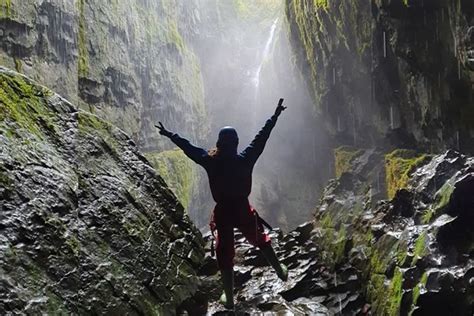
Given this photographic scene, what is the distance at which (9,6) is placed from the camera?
38.2ft

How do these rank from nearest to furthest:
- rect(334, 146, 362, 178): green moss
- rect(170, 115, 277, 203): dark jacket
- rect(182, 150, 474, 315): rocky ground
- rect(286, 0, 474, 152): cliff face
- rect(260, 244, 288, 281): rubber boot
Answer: rect(182, 150, 474, 315): rocky ground, rect(170, 115, 277, 203): dark jacket, rect(260, 244, 288, 281): rubber boot, rect(286, 0, 474, 152): cliff face, rect(334, 146, 362, 178): green moss

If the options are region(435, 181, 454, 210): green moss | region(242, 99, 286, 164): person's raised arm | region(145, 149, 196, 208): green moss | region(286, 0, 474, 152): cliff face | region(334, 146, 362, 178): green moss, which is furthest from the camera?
region(145, 149, 196, 208): green moss

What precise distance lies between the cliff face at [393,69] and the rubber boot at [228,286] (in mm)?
5266

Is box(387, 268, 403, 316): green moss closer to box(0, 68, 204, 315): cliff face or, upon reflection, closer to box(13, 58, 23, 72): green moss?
box(0, 68, 204, 315): cliff face

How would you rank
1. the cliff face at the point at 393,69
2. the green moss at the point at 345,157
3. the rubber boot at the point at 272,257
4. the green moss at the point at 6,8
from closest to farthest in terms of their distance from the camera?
the rubber boot at the point at 272,257 < the cliff face at the point at 393,69 < the green moss at the point at 6,8 < the green moss at the point at 345,157

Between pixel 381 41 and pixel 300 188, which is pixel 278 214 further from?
pixel 381 41

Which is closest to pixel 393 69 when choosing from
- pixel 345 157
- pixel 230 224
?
pixel 345 157

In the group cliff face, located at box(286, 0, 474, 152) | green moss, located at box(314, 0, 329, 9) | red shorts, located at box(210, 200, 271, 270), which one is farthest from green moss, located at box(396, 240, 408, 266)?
green moss, located at box(314, 0, 329, 9)

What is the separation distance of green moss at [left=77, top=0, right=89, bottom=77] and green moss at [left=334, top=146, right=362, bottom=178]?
9.54 m

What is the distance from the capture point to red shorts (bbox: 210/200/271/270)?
632cm

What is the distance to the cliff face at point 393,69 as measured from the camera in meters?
8.55

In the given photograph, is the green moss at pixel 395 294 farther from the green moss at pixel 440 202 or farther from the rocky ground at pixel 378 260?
the green moss at pixel 440 202

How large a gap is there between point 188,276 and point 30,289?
3141 millimetres

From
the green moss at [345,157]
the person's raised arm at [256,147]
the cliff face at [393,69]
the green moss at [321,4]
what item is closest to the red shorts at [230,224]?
the person's raised arm at [256,147]
